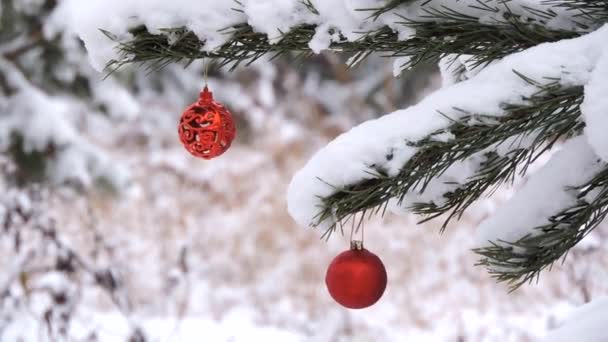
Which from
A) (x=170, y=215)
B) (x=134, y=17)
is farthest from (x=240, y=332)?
(x=170, y=215)

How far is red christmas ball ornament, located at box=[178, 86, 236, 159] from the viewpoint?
2.40 ft

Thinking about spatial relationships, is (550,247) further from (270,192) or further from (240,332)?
(270,192)

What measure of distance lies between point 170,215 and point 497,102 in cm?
299

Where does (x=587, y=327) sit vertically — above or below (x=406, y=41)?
below

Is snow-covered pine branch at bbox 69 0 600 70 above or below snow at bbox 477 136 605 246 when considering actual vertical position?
above

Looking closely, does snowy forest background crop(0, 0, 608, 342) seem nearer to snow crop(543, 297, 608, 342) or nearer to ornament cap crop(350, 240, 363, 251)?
snow crop(543, 297, 608, 342)

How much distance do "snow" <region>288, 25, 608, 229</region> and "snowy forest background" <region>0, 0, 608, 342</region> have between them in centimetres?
85

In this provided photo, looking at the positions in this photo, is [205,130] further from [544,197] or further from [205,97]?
[544,197]

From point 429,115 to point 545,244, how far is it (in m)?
0.15

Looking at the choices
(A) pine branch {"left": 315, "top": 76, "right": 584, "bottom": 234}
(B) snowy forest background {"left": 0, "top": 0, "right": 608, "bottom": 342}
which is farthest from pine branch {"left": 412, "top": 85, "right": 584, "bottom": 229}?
(B) snowy forest background {"left": 0, "top": 0, "right": 608, "bottom": 342}

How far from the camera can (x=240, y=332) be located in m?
1.78

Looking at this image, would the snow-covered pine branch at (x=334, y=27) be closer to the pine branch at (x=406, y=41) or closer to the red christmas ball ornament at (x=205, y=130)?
the pine branch at (x=406, y=41)

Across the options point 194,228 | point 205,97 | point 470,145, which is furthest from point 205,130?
point 194,228

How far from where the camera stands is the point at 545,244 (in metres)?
0.56
